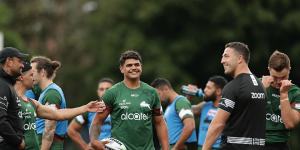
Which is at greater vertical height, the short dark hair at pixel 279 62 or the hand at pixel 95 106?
the short dark hair at pixel 279 62

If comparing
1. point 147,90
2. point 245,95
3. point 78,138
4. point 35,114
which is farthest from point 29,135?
point 78,138

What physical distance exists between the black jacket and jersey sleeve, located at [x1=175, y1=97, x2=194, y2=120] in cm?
488

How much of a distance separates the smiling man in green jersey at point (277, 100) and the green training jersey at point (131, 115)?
1977mm

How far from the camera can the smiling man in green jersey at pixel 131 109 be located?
13.0 m

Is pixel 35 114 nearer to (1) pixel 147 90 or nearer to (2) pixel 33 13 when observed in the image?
(1) pixel 147 90

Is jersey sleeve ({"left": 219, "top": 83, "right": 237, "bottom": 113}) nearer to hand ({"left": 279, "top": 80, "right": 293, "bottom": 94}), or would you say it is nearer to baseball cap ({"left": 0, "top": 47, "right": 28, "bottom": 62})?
hand ({"left": 279, "top": 80, "right": 293, "bottom": 94})

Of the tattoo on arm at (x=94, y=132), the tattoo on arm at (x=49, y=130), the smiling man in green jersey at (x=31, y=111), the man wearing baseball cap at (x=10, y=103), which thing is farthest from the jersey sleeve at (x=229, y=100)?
the tattoo on arm at (x=49, y=130)

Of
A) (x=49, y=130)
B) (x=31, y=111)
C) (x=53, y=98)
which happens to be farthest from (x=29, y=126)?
(x=53, y=98)

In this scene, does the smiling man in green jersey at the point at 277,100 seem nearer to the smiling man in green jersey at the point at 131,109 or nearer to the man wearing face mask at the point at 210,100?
the smiling man in green jersey at the point at 131,109

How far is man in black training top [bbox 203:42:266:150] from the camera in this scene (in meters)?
12.2

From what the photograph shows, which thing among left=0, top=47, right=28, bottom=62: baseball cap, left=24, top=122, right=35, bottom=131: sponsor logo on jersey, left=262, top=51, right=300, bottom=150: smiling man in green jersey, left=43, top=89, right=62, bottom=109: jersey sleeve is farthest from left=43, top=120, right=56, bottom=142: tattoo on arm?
left=262, top=51, right=300, bottom=150: smiling man in green jersey

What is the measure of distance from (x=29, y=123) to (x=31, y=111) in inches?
7.2

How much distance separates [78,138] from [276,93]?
5.47 metres

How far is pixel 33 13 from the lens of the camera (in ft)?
161
